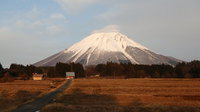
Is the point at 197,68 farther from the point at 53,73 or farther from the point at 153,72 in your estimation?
the point at 53,73

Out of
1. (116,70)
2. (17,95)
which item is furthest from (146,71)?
(17,95)

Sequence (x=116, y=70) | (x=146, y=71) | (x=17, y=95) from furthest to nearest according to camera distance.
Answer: (x=116, y=70)
(x=146, y=71)
(x=17, y=95)

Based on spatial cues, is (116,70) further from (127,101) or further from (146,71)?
(127,101)

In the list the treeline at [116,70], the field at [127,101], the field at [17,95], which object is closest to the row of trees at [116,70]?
the treeline at [116,70]

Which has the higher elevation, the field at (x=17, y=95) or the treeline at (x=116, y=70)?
the treeline at (x=116, y=70)

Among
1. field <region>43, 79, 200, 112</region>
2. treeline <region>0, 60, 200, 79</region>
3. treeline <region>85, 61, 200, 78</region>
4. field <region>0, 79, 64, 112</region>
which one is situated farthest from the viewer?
treeline <region>0, 60, 200, 79</region>

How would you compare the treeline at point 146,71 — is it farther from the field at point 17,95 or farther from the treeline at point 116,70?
the field at point 17,95

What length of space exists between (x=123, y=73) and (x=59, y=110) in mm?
139163

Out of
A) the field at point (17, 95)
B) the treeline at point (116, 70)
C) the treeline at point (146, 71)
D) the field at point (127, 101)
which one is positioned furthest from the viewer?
the treeline at point (116, 70)

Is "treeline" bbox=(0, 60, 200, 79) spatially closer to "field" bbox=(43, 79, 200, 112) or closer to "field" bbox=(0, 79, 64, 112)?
"field" bbox=(0, 79, 64, 112)

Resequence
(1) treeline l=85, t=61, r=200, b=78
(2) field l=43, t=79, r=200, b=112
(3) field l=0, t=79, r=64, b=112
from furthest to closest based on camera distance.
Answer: (1) treeline l=85, t=61, r=200, b=78, (3) field l=0, t=79, r=64, b=112, (2) field l=43, t=79, r=200, b=112

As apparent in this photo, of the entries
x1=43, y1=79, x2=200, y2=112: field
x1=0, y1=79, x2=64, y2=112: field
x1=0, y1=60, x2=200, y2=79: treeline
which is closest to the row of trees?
x1=0, y1=60, x2=200, y2=79: treeline

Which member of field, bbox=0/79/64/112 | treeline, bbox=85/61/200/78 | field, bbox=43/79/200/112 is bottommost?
field, bbox=43/79/200/112

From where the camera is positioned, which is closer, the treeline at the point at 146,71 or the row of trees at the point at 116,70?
the treeline at the point at 146,71
